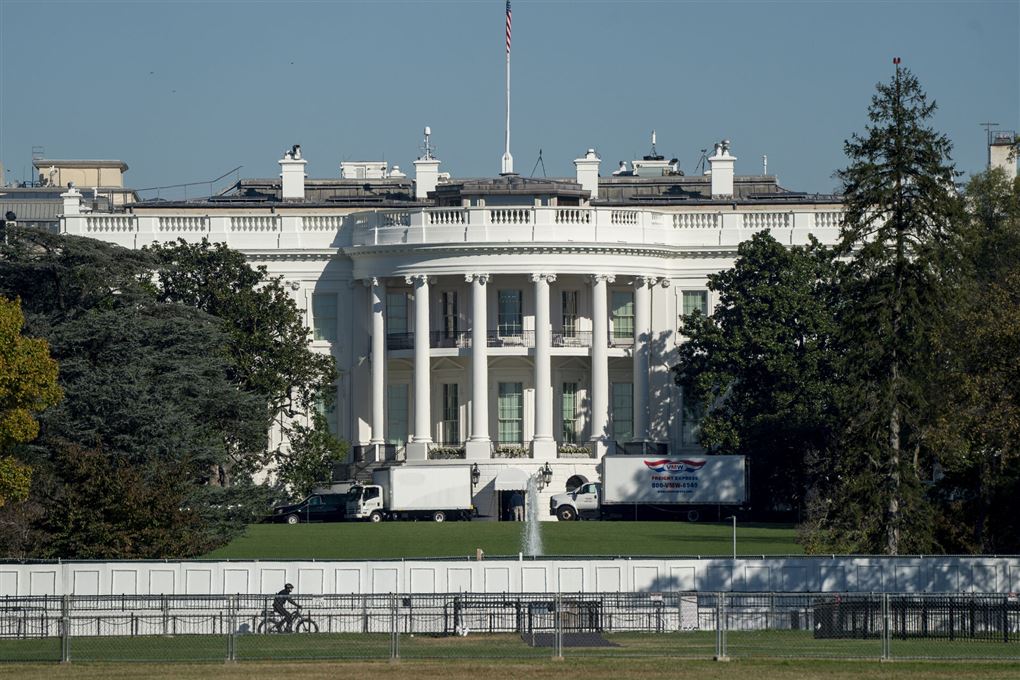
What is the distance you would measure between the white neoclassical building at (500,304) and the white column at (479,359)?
A: 72mm

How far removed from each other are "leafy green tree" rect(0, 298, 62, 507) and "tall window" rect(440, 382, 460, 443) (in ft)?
147

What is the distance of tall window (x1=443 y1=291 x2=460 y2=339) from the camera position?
347 ft

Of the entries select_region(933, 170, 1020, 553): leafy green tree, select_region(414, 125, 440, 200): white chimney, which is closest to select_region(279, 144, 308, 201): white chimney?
select_region(414, 125, 440, 200): white chimney

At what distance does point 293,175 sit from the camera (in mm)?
116625

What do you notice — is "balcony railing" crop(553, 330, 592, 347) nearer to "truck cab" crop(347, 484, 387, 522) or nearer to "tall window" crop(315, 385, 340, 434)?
"tall window" crop(315, 385, 340, 434)

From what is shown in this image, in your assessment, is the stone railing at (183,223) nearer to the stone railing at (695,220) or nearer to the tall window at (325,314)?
the tall window at (325,314)

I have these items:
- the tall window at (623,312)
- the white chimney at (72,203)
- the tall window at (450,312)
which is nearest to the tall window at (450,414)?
the tall window at (450,312)

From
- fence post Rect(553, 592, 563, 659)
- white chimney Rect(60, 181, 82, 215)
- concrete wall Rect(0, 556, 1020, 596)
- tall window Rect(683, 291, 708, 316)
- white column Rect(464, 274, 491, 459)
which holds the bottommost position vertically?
fence post Rect(553, 592, 563, 659)

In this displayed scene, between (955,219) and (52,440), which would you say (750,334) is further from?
(52,440)

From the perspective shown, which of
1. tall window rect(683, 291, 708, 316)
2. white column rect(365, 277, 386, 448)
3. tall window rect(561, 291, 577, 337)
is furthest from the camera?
tall window rect(683, 291, 708, 316)

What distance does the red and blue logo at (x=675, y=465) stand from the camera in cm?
9425

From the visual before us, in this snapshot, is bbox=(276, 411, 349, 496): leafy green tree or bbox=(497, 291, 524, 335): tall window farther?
bbox=(497, 291, 524, 335): tall window

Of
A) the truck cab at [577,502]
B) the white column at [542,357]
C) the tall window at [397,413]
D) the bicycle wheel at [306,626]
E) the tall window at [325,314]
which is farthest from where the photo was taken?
the tall window at [325,314]

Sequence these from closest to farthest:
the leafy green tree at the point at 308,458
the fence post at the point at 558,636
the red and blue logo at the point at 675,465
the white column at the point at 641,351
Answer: the fence post at the point at 558,636 → the red and blue logo at the point at 675,465 → the leafy green tree at the point at 308,458 → the white column at the point at 641,351
